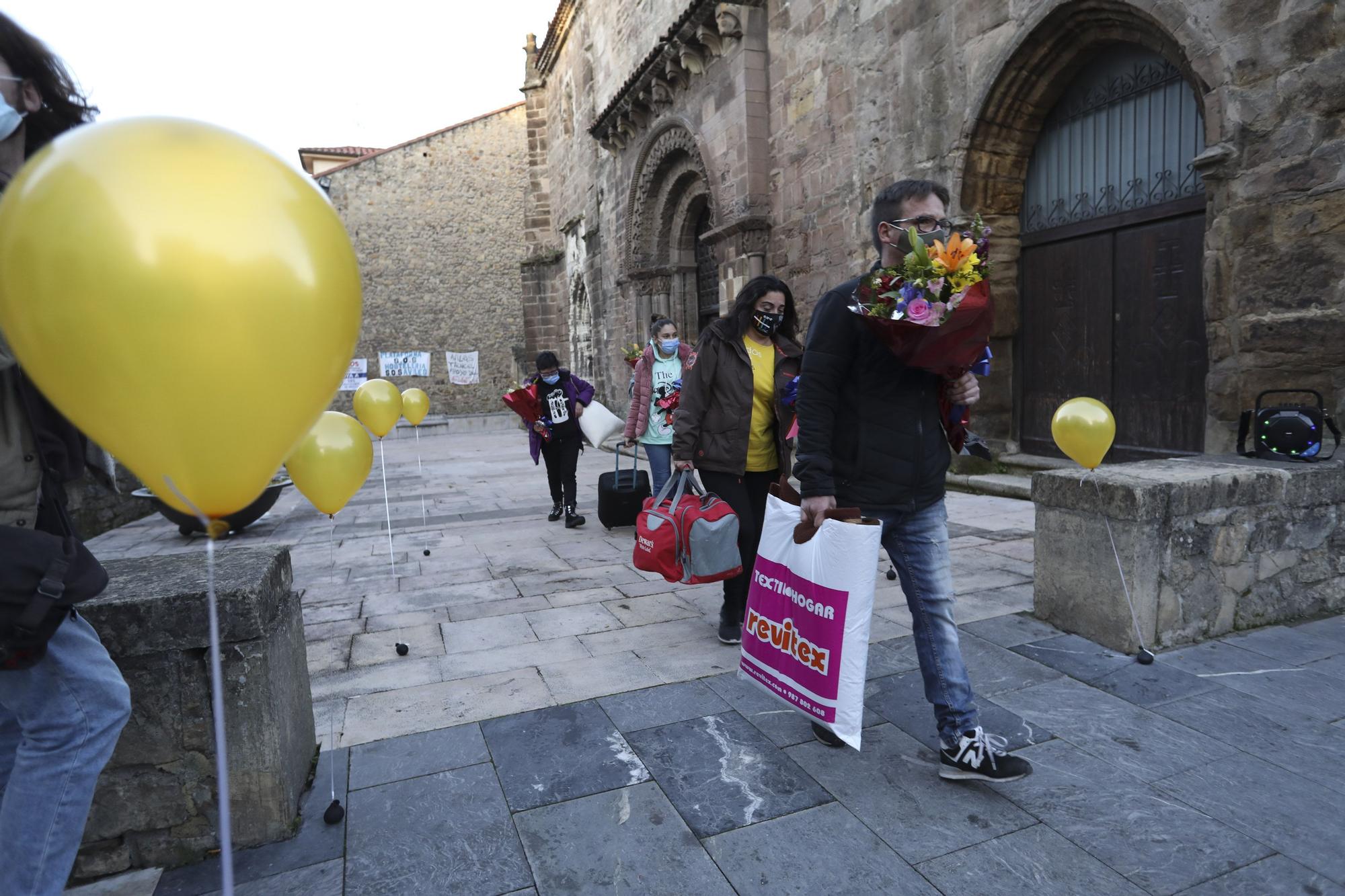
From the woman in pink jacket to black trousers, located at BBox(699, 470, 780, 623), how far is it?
220 cm

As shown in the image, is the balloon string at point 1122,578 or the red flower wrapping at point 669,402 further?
the red flower wrapping at point 669,402

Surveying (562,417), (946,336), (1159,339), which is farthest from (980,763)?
(562,417)

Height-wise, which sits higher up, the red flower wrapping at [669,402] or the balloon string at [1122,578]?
the red flower wrapping at [669,402]

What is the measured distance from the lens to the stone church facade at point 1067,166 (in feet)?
15.6

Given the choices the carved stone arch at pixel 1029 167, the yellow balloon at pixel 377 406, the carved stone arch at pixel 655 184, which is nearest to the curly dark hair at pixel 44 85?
the yellow balloon at pixel 377 406

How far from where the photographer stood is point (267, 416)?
4.35ft

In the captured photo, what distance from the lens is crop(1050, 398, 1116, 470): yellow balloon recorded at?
3.57 metres

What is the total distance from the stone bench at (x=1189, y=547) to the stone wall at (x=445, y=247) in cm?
2448

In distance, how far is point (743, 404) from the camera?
3533mm

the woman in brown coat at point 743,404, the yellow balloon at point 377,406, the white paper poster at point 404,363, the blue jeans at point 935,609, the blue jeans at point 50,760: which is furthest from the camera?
the white paper poster at point 404,363

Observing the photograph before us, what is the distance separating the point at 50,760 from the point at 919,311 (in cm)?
223

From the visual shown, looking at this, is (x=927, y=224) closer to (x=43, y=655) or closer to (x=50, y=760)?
(x=43, y=655)

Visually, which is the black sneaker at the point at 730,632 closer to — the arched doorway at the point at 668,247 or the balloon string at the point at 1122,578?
Result: the balloon string at the point at 1122,578

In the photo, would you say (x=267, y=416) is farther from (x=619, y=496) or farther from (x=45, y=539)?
(x=619, y=496)
